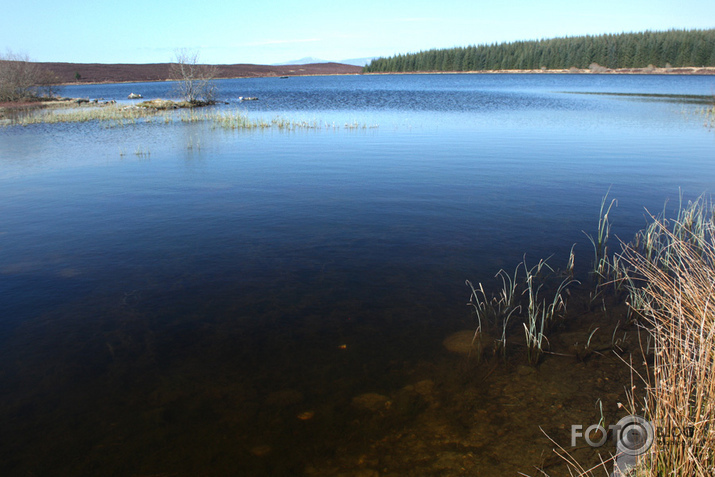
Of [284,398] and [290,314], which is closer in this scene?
[284,398]

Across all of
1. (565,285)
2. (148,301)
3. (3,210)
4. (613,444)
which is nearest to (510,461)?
(613,444)

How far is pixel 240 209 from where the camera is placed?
11.5 meters

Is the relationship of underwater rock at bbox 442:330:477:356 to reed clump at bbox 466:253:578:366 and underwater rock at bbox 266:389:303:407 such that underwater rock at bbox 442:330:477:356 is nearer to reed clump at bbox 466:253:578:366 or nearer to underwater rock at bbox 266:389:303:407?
reed clump at bbox 466:253:578:366

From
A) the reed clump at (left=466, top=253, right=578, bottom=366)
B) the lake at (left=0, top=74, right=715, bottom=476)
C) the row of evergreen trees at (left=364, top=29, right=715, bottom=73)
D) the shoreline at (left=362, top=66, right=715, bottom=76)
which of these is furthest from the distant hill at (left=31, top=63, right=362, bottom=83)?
the reed clump at (left=466, top=253, right=578, bottom=366)

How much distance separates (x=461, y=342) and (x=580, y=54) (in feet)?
458

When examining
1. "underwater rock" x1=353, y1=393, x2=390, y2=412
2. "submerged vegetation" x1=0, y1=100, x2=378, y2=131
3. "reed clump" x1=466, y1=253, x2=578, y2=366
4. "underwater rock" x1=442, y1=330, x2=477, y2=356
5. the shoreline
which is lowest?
"underwater rock" x1=353, y1=393, x2=390, y2=412

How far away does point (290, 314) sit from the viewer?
6645 millimetres

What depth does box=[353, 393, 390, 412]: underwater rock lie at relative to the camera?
16.0ft

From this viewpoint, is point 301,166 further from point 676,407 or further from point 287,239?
point 676,407

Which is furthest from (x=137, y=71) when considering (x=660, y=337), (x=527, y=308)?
(x=660, y=337)

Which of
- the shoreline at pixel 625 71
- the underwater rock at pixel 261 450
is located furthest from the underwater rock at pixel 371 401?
the shoreline at pixel 625 71

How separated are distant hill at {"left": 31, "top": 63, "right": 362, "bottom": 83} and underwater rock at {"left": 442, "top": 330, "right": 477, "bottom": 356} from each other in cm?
12250

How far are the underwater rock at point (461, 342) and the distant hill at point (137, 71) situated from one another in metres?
122

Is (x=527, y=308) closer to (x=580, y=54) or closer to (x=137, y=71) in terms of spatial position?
(x=580, y=54)
